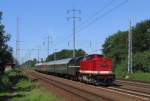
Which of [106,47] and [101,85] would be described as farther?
[106,47]

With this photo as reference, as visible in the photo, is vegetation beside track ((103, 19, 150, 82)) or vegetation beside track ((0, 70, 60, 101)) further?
vegetation beside track ((103, 19, 150, 82))

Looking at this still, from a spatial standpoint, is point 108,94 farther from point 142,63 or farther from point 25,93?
point 142,63

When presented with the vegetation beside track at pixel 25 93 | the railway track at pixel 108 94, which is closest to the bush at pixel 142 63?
the vegetation beside track at pixel 25 93

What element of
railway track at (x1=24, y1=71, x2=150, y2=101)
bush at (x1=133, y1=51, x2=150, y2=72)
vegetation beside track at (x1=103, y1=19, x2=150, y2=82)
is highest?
vegetation beside track at (x1=103, y1=19, x2=150, y2=82)

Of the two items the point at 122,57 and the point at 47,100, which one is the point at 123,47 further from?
the point at 47,100

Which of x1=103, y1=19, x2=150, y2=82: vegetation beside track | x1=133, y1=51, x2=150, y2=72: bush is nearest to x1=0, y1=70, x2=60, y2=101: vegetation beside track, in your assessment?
x1=133, y1=51, x2=150, y2=72: bush

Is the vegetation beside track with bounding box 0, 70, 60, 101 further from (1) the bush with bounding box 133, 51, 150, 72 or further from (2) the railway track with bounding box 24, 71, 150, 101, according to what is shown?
(1) the bush with bounding box 133, 51, 150, 72

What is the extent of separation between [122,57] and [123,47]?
1009cm

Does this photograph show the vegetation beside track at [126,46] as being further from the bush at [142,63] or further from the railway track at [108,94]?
the railway track at [108,94]

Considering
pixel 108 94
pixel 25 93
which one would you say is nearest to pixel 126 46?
pixel 108 94

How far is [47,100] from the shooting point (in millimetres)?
24031

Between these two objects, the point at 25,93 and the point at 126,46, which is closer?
the point at 25,93

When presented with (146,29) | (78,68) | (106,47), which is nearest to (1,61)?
(78,68)

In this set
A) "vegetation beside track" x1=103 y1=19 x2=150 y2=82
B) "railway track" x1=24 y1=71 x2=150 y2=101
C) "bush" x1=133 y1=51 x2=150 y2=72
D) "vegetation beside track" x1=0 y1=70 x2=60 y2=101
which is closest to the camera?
"vegetation beside track" x1=0 y1=70 x2=60 y2=101
